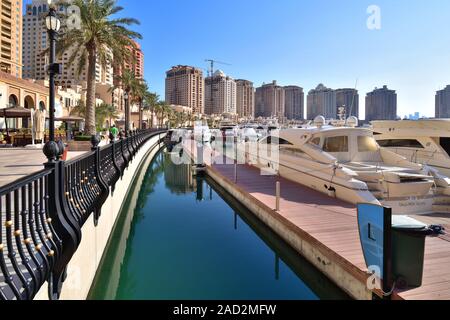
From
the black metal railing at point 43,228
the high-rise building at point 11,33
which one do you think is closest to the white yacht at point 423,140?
the black metal railing at point 43,228

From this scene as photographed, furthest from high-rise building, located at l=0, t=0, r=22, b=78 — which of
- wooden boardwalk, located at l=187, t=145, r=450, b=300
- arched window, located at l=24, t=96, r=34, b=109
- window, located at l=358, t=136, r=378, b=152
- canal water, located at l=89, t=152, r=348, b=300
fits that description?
window, located at l=358, t=136, r=378, b=152

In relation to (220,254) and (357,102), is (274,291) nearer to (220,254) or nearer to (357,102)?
(220,254)

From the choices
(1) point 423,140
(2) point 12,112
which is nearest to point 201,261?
(1) point 423,140

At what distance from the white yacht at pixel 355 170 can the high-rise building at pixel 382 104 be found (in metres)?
54.2

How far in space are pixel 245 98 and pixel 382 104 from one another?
4961 inches

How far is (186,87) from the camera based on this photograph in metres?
179

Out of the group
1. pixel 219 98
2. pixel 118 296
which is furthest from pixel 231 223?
pixel 219 98

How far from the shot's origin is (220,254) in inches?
344

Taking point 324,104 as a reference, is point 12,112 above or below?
below

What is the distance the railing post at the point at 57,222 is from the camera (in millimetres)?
3922

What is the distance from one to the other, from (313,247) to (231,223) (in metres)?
4.91

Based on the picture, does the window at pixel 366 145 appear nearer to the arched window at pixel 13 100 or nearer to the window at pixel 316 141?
the window at pixel 316 141

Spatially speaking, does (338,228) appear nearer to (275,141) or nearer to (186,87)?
(275,141)

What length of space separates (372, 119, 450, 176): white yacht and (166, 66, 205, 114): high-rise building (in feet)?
522
